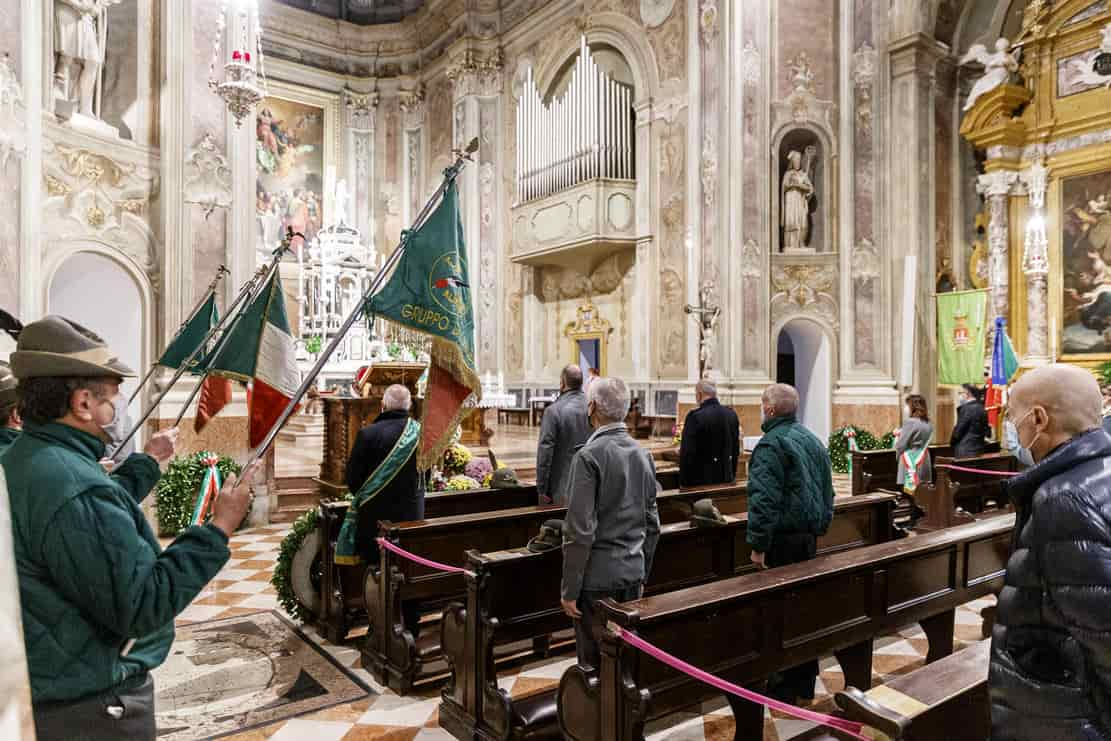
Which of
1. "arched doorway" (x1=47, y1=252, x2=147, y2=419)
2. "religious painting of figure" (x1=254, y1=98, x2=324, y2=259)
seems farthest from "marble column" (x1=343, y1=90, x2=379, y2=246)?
"arched doorway" (x1=47, y1=252, x2=147, y2=419)

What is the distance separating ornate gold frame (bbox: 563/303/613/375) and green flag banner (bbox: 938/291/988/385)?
21.0 ft

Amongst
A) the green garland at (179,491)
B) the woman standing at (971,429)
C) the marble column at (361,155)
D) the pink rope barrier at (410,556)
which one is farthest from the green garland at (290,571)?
the marble column at (361,155)

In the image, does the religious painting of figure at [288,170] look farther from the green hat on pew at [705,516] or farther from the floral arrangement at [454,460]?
the green hat on pew at [705,516]

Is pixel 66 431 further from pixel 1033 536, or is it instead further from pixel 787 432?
pixel 787 432

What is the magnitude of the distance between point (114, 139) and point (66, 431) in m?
6.94

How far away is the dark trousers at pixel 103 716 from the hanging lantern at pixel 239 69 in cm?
669

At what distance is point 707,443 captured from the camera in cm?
585

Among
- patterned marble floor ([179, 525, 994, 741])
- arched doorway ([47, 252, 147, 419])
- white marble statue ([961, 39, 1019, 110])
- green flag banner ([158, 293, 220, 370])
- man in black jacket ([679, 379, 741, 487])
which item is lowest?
patterned marble floor ([179, 525, 994, 741])

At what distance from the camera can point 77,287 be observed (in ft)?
24.7

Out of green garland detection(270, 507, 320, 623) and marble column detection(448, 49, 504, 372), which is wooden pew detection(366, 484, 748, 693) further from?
marble column detection(448, 49, 504, 372)

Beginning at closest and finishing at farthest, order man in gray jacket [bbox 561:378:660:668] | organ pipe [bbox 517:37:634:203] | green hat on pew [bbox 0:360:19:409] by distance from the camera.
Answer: green hat on pew [bbox 0:360:19:409] < man in gray jacket [bbox 561:378:660:668] < organ pipe [bbox 517:37:634:203]

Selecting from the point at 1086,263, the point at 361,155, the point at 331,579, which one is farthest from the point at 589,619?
the point at 361,155

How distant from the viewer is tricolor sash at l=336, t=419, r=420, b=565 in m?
4.38

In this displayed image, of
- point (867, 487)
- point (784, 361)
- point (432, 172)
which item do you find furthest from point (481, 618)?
point (432, 172)
